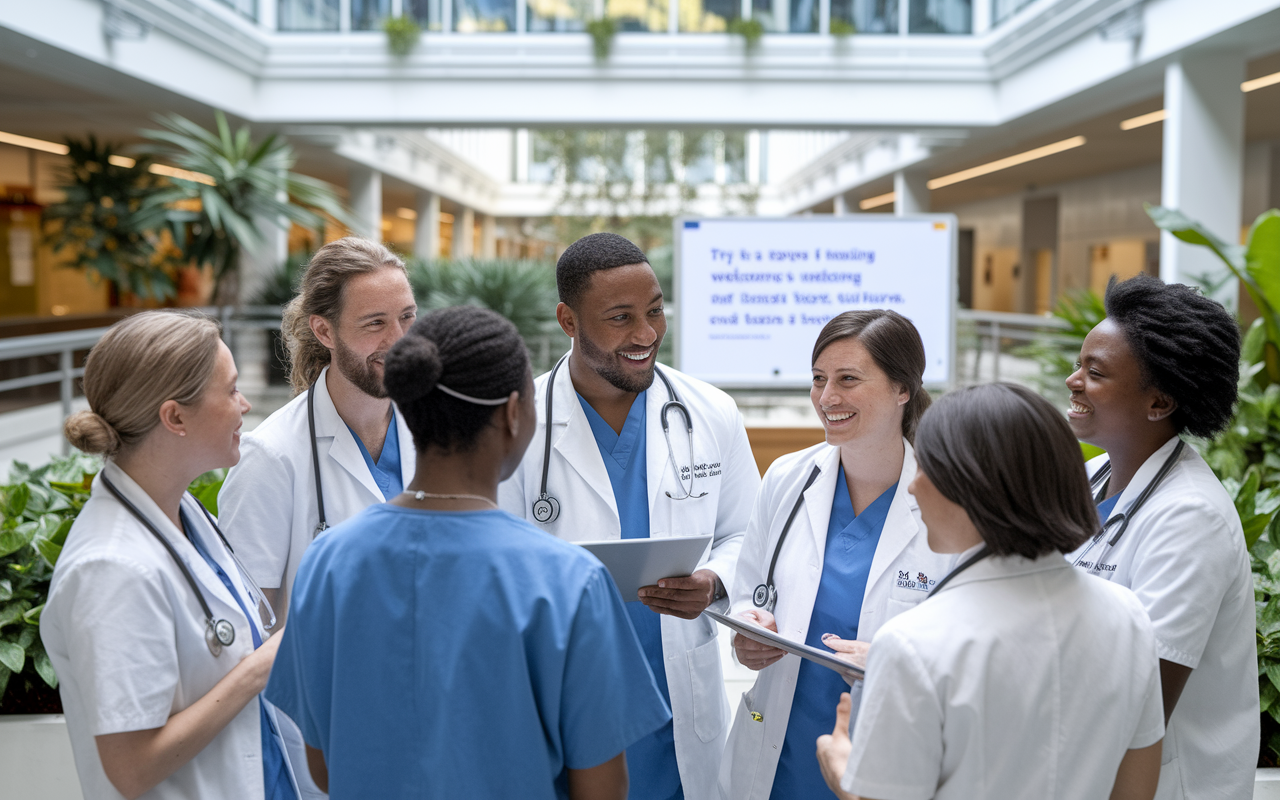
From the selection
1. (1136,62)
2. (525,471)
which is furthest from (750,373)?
(1136,62)

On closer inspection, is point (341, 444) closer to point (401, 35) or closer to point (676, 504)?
point (676, 504)

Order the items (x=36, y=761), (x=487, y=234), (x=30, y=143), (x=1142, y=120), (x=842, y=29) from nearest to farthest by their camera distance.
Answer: (x=36, y=761)
(x=842, y=29)
(x=1142, y=120)
(x=30, y=143)
(x=487, y=234)

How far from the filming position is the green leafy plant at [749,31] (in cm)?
1039

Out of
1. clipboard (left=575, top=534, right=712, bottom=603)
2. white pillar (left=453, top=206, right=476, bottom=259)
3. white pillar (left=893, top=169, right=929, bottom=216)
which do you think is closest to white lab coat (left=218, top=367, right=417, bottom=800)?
clipboard (left=575, top=534, right=712, bottom=603)

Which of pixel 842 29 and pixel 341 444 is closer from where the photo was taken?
pixel 341 444

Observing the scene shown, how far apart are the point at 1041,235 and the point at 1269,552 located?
1857 centimetres

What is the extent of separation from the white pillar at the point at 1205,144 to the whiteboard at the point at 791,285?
390cm

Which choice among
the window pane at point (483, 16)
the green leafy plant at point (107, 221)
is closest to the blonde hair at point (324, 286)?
the green leafy plant at point (107, 221)

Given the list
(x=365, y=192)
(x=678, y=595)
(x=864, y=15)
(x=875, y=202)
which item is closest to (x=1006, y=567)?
(x=678, y=595)

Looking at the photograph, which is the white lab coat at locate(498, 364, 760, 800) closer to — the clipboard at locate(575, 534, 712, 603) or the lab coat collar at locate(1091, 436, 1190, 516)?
the clipboard at locate(575, 534, 712, 603)

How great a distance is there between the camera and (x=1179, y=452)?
1.52m

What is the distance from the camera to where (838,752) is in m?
1.18

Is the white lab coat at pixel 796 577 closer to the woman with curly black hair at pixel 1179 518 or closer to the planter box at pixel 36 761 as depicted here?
the woman with curly black hair at pixel 1179 518

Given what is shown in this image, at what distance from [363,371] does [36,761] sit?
1.29m
